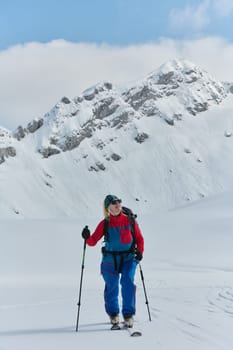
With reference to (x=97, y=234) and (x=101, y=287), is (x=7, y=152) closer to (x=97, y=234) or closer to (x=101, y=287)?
(x=101, y=287)

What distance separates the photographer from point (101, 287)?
41.0 feet

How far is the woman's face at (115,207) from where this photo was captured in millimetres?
7324

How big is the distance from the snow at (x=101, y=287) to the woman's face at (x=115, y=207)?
1.58 metres

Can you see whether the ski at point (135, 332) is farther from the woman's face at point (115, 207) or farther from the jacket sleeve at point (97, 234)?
the woman's face at point (115, 207)

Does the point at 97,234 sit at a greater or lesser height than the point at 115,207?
lesser

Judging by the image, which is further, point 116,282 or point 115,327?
point 116,282

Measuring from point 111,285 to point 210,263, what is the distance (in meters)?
11.6

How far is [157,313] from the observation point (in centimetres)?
788

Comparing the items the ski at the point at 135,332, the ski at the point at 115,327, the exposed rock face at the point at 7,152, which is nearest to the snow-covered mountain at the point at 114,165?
the exposed rock face at the point at 7,152

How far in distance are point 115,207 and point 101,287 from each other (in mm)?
5650

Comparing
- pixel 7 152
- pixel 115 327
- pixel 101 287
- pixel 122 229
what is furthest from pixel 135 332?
pixel 7 152

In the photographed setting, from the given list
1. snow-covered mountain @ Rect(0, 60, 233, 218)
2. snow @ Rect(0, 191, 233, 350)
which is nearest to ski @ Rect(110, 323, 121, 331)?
snow @ Rect(0, 191, 233, 350)

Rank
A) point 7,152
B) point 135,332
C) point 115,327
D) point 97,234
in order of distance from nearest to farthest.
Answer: point 135,332 → point 115,327 → point 97,234 → point 7,152

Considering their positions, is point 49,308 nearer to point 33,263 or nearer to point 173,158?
point 33,263
